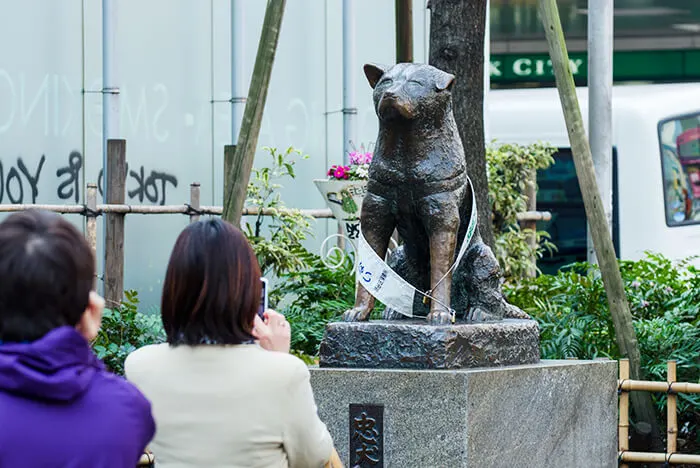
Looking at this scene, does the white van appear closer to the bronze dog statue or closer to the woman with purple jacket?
the bronze dog statue

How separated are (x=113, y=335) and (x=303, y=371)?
5.26m

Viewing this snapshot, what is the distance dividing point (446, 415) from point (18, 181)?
5.86m

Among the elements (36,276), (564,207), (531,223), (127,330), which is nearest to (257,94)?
(127,330)

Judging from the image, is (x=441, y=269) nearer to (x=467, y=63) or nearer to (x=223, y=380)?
(x=223, y=380)

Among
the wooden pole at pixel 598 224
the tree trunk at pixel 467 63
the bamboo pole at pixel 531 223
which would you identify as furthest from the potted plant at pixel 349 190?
the wooden pole at pixel 598 224

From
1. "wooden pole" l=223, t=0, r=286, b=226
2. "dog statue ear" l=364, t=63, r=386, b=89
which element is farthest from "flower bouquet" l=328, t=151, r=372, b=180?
"dog statue ear" l=364, t=63, r=386, b=89

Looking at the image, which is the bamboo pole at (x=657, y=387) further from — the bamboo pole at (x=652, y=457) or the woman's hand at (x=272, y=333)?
the woman's hand at (x=272, y=333)

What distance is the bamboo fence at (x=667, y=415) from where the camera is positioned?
679 cm

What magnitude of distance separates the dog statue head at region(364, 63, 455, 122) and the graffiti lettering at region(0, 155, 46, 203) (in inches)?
207

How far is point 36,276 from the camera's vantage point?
91.0 inches

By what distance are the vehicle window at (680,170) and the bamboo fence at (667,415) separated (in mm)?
9604

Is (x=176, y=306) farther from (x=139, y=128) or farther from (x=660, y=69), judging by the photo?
(x=660, y=69)

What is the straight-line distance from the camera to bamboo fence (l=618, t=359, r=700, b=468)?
6.79 metres

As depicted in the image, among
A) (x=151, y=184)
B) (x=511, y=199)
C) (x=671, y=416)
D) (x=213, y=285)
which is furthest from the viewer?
(x=511, y=199)
